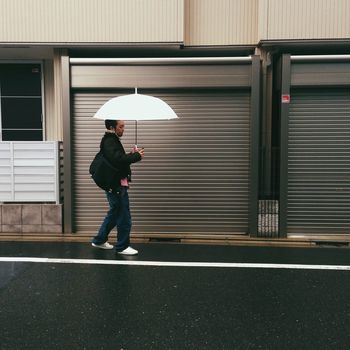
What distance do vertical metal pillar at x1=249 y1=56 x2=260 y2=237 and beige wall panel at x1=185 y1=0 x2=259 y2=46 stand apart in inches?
30.1

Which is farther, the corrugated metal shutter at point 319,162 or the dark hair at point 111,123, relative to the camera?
the corrugated metal shutter at point 319,162

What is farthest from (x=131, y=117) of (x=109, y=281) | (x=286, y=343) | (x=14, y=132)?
(x=14, y=132)

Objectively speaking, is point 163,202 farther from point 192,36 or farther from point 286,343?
point 286,343

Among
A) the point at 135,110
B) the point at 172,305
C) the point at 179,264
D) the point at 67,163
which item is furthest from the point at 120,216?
the point at 67,163

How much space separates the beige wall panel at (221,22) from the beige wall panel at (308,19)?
1.64 feet

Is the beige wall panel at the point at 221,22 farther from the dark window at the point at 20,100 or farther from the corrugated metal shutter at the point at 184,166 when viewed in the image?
the dark window at the point at 20,100

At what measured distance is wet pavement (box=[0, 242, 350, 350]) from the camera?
3760 mm

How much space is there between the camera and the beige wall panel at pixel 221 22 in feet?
27.3

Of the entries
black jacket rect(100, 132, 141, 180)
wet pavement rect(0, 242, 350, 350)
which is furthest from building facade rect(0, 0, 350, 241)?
black jacket rect(100, 132, 141, 180)

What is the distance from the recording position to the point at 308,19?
7.85 m

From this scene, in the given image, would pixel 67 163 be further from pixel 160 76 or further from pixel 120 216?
pixel 160 76

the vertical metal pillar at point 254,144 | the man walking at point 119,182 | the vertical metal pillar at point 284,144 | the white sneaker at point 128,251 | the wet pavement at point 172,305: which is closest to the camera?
the wet pavement at point 172,305

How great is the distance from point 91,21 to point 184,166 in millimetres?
3181

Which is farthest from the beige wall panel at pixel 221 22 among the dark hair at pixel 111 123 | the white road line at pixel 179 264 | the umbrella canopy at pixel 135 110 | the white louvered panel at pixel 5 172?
the white road line at pixel 179 264
